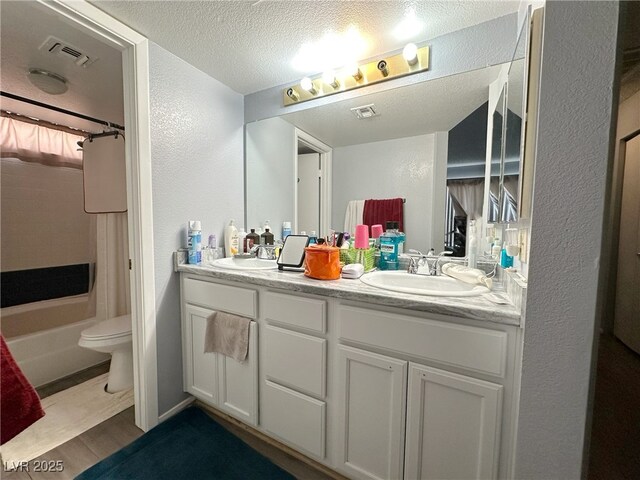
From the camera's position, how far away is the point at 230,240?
5.88ft

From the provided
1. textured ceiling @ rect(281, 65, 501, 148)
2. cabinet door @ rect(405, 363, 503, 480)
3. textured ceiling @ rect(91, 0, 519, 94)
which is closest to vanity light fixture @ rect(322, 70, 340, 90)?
textured ceiling @ rect(281, 65, 501, 148)

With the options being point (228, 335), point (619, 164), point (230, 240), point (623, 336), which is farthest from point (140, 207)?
point (623, 336)

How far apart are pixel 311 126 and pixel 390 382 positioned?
151 centimetres

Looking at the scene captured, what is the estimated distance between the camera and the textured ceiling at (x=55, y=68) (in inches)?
47.2

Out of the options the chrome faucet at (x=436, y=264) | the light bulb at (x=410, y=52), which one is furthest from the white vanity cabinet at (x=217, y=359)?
the light bulb at (x=410, y=52)

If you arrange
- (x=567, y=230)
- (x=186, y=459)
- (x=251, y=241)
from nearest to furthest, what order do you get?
1. (x=567, y=230)
2. (x=186, y=459)
3. (x=251, y=241)

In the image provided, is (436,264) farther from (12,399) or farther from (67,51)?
(67,51)

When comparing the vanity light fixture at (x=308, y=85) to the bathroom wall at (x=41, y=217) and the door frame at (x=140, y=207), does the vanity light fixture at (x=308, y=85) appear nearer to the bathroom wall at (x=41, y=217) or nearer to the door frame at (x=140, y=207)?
the door frame at (x=140, y=207)

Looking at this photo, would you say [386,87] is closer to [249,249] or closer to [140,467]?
[249,249]

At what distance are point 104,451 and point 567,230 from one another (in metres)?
2.12

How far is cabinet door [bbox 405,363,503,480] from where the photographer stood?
2.74 feet

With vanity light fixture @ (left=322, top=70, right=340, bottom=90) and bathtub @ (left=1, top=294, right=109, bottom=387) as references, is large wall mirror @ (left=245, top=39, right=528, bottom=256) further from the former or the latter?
bathtub @ (left=1, top=294, right=109, bottom=387)

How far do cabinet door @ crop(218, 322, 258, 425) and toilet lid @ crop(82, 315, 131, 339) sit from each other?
84 centimetres

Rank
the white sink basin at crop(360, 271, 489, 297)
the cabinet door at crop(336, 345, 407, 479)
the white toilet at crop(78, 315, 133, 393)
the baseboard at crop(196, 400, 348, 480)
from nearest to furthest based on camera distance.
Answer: the cabinet door at crop(336, 345, 407, 479), the white sink basin at crop(360, 271, 489, 297), the baseboard at crop(196, 400, 348, 480), the white toilet at crop(78, 315, 133, 393)
